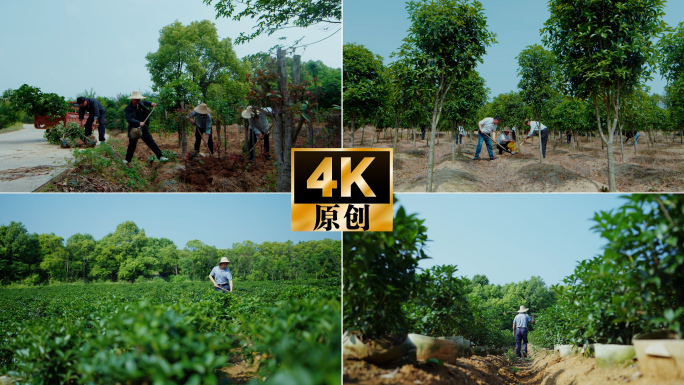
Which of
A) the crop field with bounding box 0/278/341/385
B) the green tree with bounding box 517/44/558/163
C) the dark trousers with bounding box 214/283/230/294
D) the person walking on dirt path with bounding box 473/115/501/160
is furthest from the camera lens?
the person walking on dirt path with bounding box 473/115/501/160

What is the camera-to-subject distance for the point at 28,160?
14.5 feet

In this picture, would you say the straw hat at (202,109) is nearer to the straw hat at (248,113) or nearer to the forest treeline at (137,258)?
the straw hat at (248,113)

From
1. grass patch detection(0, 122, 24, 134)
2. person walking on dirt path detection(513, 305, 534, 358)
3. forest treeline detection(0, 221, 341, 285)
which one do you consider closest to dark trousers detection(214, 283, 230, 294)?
forest treeline detection(0, 221, 341, 285)

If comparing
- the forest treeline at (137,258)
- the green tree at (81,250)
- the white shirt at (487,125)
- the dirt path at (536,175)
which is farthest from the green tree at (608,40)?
the green tree at (81,250)

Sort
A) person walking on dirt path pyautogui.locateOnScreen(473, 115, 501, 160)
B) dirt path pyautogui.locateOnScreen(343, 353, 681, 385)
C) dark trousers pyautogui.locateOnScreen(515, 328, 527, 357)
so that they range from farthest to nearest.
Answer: dark trousers pyautogui.locateOnScreen(515, 328, 527, 357)
person walking on dirt path pyautogui.locateOnScreen(473, 115, 501, 160)
dirt path pyautogui.locateOnScreen(343, 353, 681, 385)

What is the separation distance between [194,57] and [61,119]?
178 centimetres

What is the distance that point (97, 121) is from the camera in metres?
4.64

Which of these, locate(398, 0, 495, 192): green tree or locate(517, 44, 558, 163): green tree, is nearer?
locate(398, 0, 495, 192): green tree

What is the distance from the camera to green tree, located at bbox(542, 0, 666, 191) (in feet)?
16.5

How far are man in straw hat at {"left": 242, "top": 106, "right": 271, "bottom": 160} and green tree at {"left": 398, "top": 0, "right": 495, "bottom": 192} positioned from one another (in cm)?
204

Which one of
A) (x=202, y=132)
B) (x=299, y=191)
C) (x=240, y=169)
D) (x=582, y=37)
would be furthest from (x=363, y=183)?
(x=582, y=37)

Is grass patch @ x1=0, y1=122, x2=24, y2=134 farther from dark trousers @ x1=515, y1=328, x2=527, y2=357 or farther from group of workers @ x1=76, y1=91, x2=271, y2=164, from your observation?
dark trousers @ x1=515, y1=328, x2=527, y2=357

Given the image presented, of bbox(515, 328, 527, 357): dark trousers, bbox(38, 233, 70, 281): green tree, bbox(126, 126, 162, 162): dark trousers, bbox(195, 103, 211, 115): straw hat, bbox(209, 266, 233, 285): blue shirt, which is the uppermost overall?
bbox(195, 103, 211, 115): straw hat

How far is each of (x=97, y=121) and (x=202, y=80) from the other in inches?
54.0
